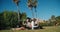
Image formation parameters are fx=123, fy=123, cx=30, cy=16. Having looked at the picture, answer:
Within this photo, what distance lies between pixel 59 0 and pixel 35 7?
0.52 metres

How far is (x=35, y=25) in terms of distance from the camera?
7.72ft

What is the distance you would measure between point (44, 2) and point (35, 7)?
0.70ft

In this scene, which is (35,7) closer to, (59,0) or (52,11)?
(52,11)

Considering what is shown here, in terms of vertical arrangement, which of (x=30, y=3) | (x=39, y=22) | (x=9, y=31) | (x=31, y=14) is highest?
(x=30, y=3)

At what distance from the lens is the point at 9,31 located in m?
2.30

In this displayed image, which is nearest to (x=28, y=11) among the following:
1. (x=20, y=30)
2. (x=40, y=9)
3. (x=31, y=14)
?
(x=31, y=14)

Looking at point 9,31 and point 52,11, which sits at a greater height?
point 52,11

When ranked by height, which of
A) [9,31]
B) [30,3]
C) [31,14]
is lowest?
[9,31]

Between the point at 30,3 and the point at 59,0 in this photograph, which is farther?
the point at 59,0

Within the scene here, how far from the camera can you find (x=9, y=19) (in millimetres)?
2301

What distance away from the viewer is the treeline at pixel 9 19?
2.28 meters

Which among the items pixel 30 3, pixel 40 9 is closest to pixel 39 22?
pixel 40 9

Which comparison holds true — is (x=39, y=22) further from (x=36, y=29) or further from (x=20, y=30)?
(x=20, y=30)

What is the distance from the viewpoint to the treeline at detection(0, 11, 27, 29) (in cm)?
228
